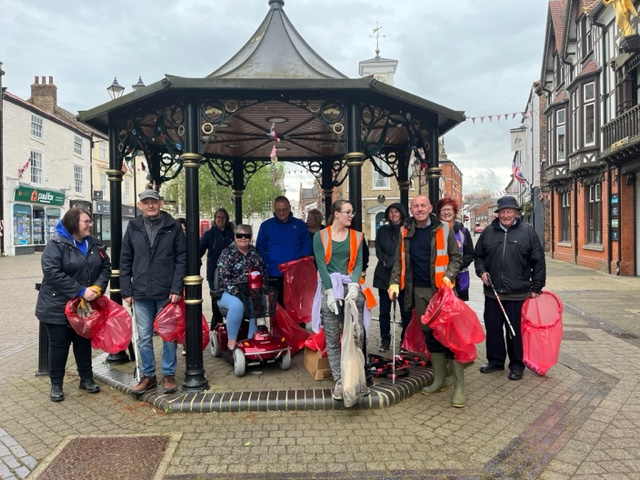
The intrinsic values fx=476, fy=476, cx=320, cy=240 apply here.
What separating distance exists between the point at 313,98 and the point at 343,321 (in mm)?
2246

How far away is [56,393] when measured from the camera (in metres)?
4.52

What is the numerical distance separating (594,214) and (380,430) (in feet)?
54.6

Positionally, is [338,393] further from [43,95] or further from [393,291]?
[43,95]

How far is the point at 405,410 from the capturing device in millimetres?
4195

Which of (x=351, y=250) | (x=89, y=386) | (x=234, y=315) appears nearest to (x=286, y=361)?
(x=234, y=315)

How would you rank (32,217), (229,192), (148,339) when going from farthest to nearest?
(229,192) < (32,217) < (148,339)

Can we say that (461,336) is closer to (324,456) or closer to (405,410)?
(405,410)

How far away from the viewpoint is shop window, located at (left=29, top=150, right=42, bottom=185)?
90.0ft

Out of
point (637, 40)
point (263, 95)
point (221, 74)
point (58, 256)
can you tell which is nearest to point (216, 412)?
point (58, 256)

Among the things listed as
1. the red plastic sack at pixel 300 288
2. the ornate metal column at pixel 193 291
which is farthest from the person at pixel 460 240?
the ornate metal column at pixel 193 291

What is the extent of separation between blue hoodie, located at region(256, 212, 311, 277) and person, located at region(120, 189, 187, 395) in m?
1.40

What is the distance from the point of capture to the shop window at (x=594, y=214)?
1667 cm

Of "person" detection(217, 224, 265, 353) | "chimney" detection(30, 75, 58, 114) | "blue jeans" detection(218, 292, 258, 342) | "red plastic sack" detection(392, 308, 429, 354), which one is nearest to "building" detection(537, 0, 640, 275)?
"red plastic sack" detection(392, 308, 429, 354)

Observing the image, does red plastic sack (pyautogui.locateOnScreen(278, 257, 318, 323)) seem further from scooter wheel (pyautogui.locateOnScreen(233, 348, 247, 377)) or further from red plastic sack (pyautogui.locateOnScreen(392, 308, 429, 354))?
red plastic sack (pyautogui.locateOnScreen(392, 308, 429, 354))
